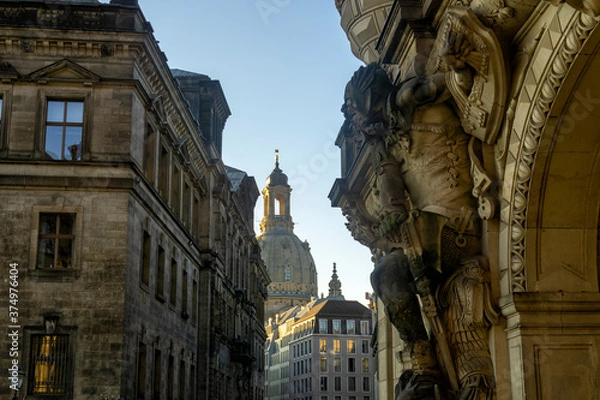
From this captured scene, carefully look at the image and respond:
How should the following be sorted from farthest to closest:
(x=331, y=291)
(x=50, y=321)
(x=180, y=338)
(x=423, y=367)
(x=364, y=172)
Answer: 1. (x=331, y=291)
2. (x=180, y=338)
3. (x=50, y=321)
4. (x=364, y=172)
5. (x=423, y=367)

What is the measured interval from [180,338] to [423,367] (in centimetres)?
3145

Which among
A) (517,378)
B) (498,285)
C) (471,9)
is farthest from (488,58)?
(517,378)

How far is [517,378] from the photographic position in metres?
6.81

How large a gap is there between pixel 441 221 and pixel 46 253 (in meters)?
22.0

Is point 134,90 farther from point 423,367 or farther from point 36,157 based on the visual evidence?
point 423,367

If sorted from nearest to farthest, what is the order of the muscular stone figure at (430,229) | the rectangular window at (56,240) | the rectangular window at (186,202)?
the muscular stone figure at (430,229), the rectangular window at (56,240), the rectangular window at (186,202)

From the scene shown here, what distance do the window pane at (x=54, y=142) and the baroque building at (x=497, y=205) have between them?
21837 millimetres

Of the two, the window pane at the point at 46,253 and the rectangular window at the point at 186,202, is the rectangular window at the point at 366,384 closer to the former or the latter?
the rectangular window at the point at 186,202

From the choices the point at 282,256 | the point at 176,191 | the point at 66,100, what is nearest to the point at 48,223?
the point at 66,100

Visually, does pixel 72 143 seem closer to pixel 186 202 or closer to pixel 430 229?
pixel 186 202

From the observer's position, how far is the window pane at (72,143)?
28406mm

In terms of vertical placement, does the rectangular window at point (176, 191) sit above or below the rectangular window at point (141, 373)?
above

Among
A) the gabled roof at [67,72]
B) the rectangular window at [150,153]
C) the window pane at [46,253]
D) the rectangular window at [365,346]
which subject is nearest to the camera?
the window pane at [46,253]

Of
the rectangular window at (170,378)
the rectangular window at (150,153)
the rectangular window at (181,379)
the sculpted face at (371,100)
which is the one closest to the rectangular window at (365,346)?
the rectangular window at (181,379)
